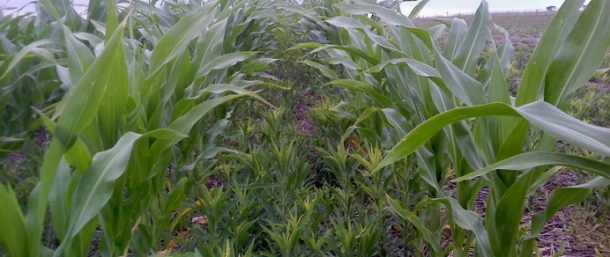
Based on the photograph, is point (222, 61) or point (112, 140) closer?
point (112, 140)

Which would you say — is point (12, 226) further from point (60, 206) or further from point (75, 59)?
point (75, 59)

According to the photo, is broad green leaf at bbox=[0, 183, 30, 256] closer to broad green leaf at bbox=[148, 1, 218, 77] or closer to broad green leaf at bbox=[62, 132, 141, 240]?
broad green leaf at bbox=[62, 132, 141, 240]

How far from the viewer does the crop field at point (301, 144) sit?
0.74 m

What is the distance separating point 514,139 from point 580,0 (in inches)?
10.6

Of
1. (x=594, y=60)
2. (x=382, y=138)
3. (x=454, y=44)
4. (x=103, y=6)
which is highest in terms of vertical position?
(x=594, y=60)

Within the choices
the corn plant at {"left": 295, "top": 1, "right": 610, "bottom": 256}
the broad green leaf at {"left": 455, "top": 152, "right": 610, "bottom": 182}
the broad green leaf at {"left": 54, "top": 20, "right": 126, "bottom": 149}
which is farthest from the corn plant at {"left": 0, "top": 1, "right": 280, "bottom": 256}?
the broad green leaf at {"left": 455, "top": 152, "right": 610, "bottom": 182}

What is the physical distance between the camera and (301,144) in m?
2.04

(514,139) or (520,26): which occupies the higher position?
(514,139)

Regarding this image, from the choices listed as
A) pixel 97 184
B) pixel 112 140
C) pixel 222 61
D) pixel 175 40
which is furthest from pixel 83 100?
pixel 222 61

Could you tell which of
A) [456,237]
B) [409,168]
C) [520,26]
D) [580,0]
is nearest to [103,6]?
[409,168]

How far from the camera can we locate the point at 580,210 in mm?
1797

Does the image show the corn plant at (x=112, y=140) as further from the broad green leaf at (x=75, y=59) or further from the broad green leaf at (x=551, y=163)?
the broad green leaf at (x=551, y=163)

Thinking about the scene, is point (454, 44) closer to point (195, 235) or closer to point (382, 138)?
point (382, 138)

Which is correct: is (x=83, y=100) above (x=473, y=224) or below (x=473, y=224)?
above
